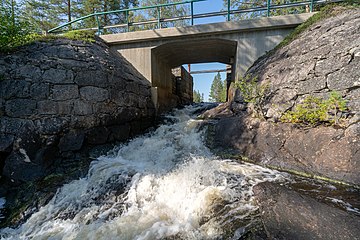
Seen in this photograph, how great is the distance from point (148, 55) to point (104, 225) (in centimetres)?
602

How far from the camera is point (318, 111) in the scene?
11.0 feet

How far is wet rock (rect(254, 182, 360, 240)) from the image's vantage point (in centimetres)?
157

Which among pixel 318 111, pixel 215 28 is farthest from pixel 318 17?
pixel 318 111

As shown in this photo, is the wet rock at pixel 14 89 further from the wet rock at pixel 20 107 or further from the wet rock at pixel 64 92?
the wet rock at pixel 64 92

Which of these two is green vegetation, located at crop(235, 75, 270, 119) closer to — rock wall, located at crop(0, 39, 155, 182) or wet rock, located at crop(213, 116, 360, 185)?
wet rock, located at crop(213, 116, 360, 185)

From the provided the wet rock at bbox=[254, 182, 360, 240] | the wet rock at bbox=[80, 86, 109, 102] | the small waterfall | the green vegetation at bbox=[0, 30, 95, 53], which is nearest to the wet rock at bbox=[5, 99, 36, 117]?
the wet rock at bbox=[80, 86, 109, 102]

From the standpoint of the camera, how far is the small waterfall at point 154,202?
7.00 ft

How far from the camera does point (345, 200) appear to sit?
2.21 metres

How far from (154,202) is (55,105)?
124 inches

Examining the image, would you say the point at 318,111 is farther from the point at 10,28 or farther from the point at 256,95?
the point at 10,28

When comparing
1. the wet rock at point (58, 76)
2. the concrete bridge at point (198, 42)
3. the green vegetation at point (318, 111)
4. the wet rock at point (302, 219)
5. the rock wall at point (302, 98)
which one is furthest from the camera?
the concrete bridge at point (198, 42)

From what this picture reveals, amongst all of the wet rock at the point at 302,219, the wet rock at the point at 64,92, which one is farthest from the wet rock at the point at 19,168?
the wet rock at the point at 302,219

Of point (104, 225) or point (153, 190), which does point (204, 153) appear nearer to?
point (153, 190)

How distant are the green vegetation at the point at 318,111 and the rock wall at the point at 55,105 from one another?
436cm
